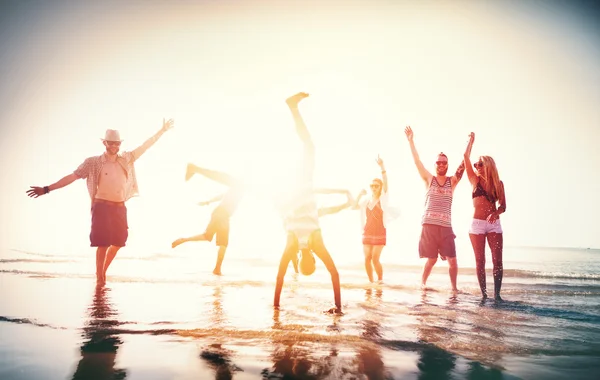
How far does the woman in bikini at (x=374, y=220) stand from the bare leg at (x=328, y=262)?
13.4 ft

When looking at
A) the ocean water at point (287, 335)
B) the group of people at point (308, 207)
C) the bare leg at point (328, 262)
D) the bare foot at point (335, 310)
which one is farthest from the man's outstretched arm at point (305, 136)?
the ocean water at point (287, 335)

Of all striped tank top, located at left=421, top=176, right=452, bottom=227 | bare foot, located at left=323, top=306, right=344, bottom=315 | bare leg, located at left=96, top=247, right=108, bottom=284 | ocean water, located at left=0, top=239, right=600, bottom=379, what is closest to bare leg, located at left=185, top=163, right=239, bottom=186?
ocean water, located at left=0, top=239, right=600, bottom=379

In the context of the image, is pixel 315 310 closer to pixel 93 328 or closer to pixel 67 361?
pixel 93 328

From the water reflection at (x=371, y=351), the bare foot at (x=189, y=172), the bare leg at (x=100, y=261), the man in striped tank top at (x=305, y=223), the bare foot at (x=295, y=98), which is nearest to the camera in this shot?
the water reflection at (x=371, y=351)

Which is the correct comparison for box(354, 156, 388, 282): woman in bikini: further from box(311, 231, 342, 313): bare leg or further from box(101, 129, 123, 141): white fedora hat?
box(101, 129, 123, 141): white fedora hat

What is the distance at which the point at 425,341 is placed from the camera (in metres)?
4.21

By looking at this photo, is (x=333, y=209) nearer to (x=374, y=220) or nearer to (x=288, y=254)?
(x=374, y=220)

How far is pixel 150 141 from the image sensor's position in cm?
893

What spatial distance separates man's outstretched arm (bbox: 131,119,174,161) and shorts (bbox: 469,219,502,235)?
6931mm

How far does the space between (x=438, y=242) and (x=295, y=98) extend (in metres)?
4.84

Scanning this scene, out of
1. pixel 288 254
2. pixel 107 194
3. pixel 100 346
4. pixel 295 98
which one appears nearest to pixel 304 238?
pixel 288 254

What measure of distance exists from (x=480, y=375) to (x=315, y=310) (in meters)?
3.09

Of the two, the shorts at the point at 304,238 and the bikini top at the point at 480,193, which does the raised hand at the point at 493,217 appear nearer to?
the bikini top at the point at 480,193

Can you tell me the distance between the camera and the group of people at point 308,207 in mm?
5840
